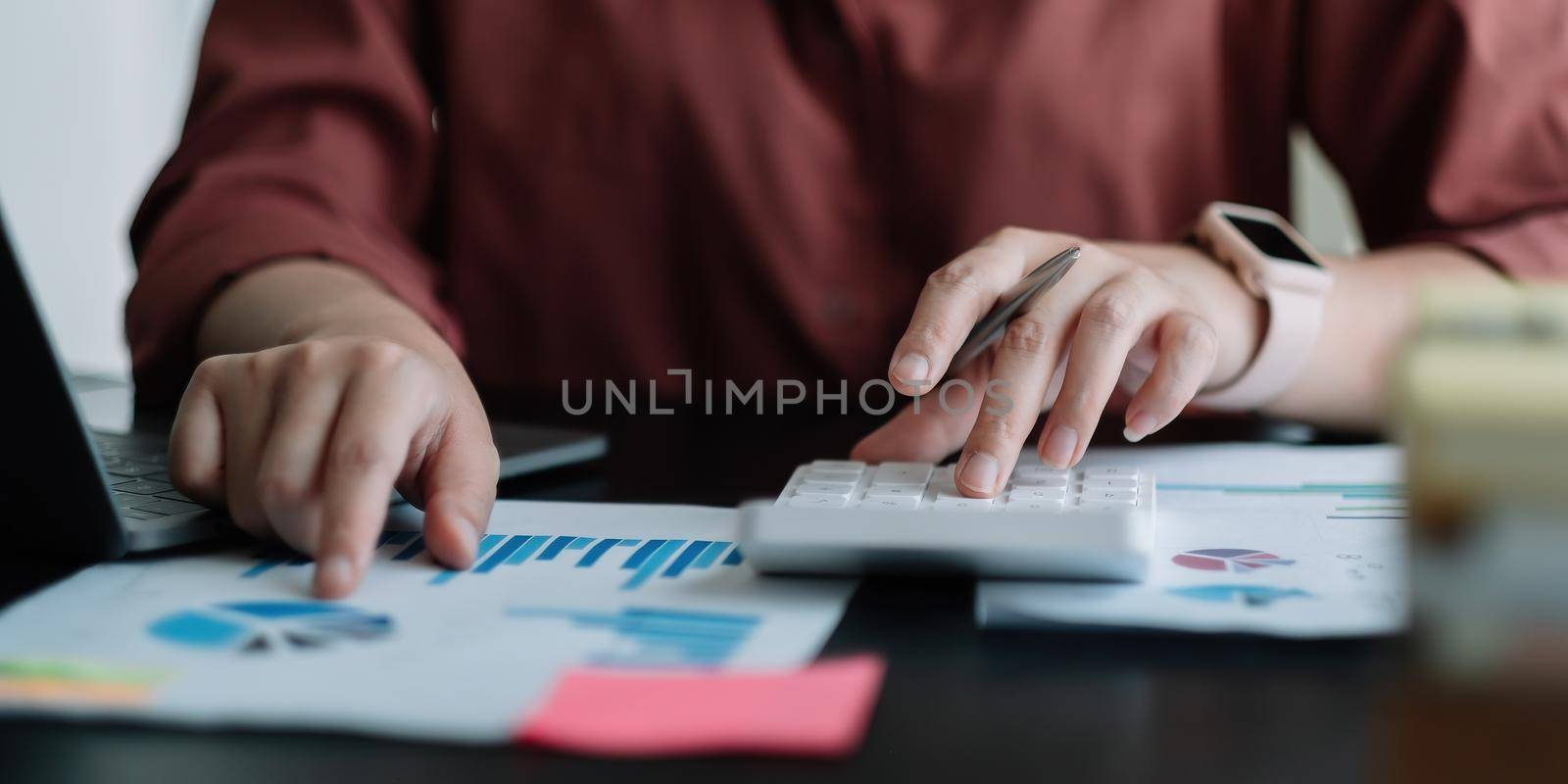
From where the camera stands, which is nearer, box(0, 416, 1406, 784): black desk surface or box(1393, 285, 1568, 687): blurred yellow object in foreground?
box(1393, 285, 1568, 687): blurred yellow object in foreground

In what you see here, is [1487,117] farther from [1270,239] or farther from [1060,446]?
[1060,446]

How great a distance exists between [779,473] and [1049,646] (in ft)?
0.91

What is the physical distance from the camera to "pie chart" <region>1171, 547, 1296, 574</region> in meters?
0.44

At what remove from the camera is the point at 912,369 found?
50cm

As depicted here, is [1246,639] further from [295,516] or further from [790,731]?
[295,516]

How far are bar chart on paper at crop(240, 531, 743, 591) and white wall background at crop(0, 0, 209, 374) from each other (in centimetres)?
206

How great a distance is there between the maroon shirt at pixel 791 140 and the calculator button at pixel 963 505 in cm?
47

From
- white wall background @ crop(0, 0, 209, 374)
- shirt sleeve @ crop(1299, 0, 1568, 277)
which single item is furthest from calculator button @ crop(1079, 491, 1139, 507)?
white wall background @ crop(0, 0, 209, 374)

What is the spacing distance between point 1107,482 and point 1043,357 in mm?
64

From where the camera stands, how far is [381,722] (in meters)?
0.31

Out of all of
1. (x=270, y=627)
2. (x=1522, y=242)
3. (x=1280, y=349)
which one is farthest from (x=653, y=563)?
(x=1522, y=242)

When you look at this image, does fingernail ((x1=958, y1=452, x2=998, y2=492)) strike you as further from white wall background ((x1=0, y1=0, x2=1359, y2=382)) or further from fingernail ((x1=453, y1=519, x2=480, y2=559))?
white wall background ((x1=0, y1=0, x2=1359, y2=382))

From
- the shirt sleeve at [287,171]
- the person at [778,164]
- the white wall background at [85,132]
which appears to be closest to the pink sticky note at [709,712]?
the person at [778,164]

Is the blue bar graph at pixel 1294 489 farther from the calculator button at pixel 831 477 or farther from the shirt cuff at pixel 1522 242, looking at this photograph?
the shirt cuff at pixel 1522 242
